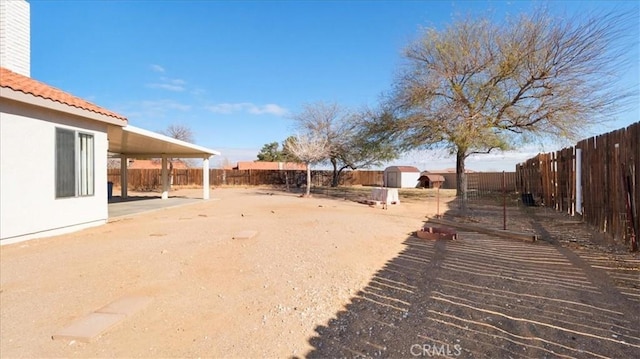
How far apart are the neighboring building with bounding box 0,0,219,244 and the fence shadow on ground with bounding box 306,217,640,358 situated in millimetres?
6683

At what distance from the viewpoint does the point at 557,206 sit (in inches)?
436

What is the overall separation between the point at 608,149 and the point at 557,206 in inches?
227

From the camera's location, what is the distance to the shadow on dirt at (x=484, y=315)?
2.53 meters

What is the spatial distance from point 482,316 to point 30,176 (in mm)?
7982

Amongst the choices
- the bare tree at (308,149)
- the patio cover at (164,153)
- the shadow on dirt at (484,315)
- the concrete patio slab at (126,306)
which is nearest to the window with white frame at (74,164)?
the concrete patio slab at (126,306)

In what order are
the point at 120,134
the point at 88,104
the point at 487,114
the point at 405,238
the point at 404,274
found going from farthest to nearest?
the point at 487,114, the point at 120,134, the point at 88,104, the point at 405,238, the point at 404,274

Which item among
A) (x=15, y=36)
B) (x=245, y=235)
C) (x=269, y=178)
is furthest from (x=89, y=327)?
(x=269, y=178)

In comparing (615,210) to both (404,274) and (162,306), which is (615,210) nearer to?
(404,274)

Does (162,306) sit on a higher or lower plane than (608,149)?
lower

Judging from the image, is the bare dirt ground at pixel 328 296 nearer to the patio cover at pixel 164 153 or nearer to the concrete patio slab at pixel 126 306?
the concrete patio slab at pixel 126 306

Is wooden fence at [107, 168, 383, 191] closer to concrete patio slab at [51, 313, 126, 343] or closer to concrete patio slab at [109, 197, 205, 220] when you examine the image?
concrete patio slab at [109, 197, 205, 220]

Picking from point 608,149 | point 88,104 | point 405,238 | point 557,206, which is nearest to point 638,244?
point 608,149

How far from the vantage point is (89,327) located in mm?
2869

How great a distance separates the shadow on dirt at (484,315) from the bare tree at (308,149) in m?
16.6
